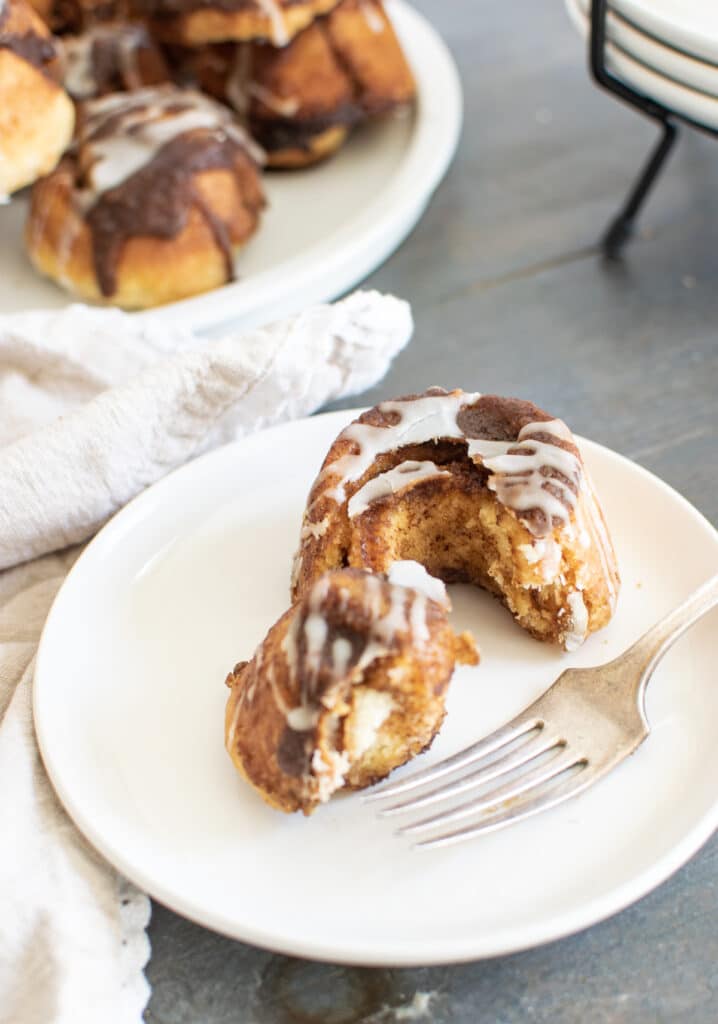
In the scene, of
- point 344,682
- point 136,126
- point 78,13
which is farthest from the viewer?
point 78,13

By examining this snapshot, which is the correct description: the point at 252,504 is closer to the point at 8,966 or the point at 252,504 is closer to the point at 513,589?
the point at 513,589

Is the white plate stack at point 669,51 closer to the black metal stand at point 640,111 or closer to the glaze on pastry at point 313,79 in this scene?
the black metal stand at point 640,111

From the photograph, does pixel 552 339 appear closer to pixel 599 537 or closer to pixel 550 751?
pixel 599 537

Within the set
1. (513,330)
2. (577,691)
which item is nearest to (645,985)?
(577,691)

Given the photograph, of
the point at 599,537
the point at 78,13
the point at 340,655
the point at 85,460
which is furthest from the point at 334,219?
the point at 340,655

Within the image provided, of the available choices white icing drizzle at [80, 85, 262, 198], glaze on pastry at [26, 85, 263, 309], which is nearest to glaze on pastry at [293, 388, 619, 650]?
glaze on pastry at [26, 85, 263, 309]

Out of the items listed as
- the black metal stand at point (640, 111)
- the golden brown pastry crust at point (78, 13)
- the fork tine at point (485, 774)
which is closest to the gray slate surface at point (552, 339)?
the black metal stand at point (640, 111)
